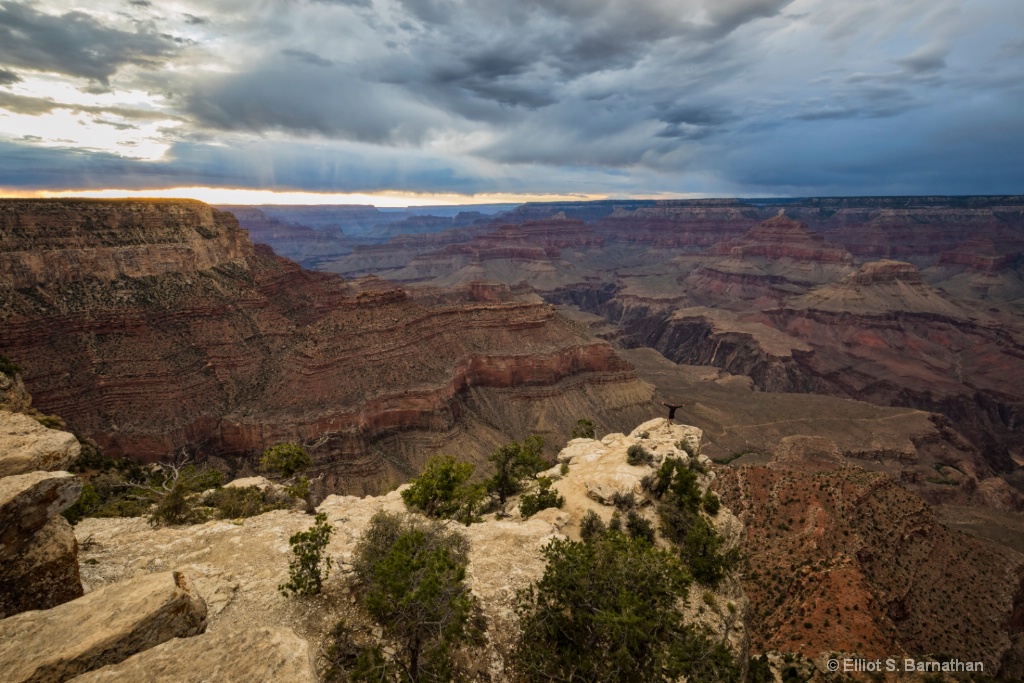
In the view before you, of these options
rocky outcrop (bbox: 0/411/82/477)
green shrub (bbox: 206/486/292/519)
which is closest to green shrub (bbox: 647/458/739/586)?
green shrub (bbox: 206/486/292/519)

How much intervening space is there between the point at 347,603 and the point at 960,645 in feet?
141

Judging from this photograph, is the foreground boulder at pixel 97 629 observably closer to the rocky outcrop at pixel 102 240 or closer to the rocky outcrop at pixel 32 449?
the rocky outcrop at pixel 32 449

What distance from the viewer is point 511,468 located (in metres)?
37.4

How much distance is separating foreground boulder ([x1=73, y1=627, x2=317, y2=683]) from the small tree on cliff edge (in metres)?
22.8

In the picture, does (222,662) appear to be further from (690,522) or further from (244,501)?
(690,522)

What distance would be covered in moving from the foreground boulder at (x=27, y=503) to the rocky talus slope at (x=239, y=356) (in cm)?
4805

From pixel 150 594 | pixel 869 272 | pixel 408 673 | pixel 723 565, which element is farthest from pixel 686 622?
pixel 869 272

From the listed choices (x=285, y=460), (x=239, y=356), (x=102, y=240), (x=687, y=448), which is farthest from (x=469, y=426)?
(x=102, y=240)

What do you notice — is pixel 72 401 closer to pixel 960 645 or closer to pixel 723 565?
pixel 723 565

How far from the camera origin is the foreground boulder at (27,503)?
460 inches

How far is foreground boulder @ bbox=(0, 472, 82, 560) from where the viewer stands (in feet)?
38.3

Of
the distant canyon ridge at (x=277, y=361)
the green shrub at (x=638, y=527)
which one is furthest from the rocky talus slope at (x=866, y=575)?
the distant canyon ridge at (x=277, y=361)

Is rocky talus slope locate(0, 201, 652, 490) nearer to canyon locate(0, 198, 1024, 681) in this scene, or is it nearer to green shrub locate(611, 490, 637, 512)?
canyon locate(0, 198, 1024, 681)

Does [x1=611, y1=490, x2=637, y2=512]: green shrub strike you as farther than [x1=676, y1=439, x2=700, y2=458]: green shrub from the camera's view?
No
